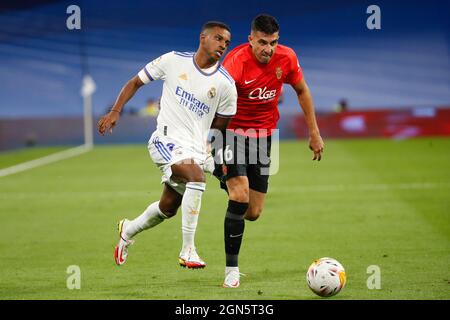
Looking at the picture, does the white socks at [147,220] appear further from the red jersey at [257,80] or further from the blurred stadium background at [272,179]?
the red jersey at [257,80]

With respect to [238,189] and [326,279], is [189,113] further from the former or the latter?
[326,279]

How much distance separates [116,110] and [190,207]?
1057mm

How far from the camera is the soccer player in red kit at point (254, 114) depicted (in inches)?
274

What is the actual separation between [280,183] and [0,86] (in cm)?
1522

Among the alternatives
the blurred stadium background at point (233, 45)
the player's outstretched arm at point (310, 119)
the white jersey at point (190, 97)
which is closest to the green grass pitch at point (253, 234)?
the player's outstretched arm at point (310, 119)

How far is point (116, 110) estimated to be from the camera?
23.2 ft

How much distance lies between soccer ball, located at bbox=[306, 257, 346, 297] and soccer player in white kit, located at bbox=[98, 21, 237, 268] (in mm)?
1096

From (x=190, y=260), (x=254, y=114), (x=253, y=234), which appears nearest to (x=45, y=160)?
(x=253, y=234)

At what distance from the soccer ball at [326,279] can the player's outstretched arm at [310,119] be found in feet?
4.40

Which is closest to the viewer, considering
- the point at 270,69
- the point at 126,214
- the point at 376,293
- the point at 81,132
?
the point at 376,293

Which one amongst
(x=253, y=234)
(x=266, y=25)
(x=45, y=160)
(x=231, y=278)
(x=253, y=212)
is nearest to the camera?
(x=231, y=278)

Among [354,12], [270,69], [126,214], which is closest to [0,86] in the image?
[354,12]

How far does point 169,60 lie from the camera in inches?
282

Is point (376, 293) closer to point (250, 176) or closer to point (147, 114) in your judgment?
point (250, 176)
